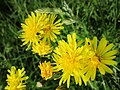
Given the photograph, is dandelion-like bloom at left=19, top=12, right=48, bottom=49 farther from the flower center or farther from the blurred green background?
the flower center

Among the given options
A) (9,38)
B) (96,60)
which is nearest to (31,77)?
(9,38)

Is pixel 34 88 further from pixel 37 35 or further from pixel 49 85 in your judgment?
pixel 37 35

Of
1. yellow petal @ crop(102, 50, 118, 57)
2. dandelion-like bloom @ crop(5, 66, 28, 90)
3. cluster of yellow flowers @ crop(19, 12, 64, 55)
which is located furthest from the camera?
dandelion-like bloom @ crop(5, 66, 28, 90)

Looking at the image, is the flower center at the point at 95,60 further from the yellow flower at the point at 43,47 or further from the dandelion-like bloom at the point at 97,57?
the yellow flower at the point at 43,47

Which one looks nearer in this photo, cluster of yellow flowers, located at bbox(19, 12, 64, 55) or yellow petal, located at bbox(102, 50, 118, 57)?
yellow petal, located at bbox(102, 50, 118, 57)

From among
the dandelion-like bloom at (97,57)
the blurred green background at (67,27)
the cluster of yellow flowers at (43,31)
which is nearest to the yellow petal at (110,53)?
the dandelion-like bloom at (97,57)

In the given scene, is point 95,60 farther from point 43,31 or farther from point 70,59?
point 43,31

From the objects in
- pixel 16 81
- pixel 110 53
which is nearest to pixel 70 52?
pixel 110 53

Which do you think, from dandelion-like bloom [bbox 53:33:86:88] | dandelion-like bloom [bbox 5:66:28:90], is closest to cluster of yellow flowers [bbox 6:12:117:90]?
dandelion-like bloom [bbox 53:33:86:88]
